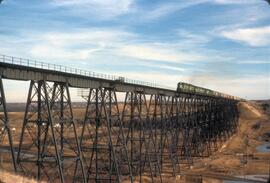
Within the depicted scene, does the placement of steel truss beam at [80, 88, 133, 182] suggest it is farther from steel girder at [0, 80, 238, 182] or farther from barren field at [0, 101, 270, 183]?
barren field at [0, 101, 270, 183]

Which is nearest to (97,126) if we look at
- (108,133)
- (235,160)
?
(108,133)

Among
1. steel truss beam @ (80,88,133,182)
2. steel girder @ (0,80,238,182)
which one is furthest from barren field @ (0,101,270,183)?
steel truss beam @ (80,88,133,182)

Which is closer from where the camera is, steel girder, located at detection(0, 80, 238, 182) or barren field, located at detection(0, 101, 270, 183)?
steel girder, located at detection(0, 80, 238, 182)

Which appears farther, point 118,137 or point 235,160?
A: point 235,160

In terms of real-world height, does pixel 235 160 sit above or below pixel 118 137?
below

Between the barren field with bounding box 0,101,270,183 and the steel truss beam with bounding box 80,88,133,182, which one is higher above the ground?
the steel truss beam with bounding box 80,88,133,182

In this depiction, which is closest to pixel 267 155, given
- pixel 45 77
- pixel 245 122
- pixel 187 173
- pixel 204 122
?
pixel 204 122

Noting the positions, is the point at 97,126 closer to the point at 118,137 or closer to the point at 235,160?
the point at 118,137

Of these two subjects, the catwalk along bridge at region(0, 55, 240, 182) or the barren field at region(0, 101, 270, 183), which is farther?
the barren field at region(0, 101, 270, 183)

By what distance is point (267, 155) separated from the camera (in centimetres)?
5972

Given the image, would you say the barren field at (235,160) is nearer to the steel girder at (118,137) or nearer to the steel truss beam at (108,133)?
the steel girder at (118,137)

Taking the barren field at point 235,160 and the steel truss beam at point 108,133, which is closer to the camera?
the steel truss beam at point 108,133

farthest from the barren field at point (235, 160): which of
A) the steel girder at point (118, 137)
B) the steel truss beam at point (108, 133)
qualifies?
the steel truss beam at point (108, 133)

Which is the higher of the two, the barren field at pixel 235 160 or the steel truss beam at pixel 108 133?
the steel truss beam at pixel 108 133
